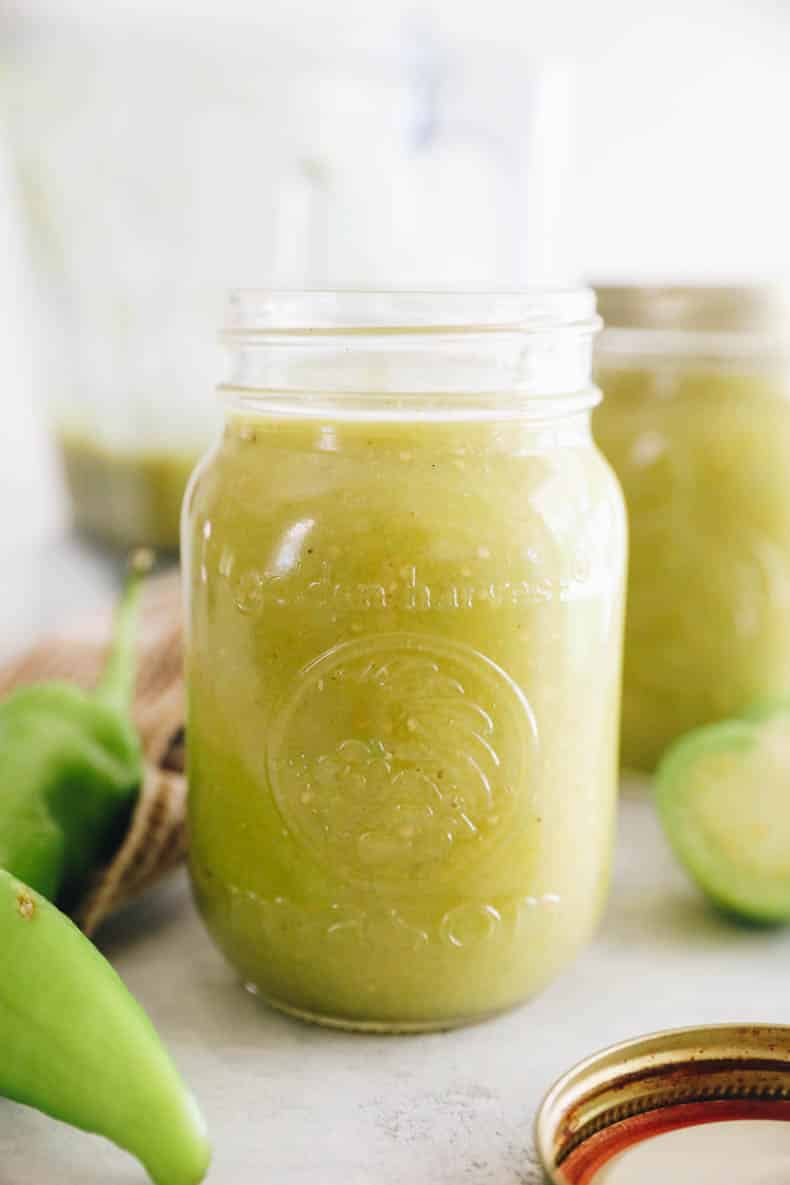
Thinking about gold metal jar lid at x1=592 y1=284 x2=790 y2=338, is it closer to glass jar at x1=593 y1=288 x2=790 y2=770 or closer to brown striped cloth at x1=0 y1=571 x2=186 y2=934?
glass jar at x1=593 y1=288 x2=790 y2=770

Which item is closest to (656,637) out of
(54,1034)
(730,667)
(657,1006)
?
(730,667)

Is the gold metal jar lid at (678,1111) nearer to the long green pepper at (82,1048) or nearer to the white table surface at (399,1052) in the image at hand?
the white table surface at (399,1052)

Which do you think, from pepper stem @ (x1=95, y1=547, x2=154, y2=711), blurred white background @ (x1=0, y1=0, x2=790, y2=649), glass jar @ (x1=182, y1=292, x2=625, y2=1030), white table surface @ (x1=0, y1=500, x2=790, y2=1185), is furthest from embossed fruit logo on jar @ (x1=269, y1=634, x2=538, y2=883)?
Answer: blurred white background @ (x1=0, y1=0, x2=790, y2=649)

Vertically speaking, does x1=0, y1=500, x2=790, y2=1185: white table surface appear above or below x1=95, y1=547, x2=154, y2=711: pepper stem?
below

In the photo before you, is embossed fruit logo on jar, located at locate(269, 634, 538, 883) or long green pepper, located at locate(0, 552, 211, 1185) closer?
long green pepper, located at locate(0, 552, 211, 1185)

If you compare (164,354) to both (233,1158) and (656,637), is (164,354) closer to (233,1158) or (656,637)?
(656,637)

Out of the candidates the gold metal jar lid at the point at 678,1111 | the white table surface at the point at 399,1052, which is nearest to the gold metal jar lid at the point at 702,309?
the white table surface at the point at 399,1052
